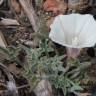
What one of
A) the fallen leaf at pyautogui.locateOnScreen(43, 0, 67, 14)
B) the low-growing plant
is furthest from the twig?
the low-growing plant

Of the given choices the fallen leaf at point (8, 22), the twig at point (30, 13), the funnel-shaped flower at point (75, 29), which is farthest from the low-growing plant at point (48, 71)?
the fallen leaf at point (8, 22)

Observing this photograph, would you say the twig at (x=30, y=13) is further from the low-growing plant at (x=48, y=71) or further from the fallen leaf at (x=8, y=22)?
the low-growing plant at (x=48, y=71)

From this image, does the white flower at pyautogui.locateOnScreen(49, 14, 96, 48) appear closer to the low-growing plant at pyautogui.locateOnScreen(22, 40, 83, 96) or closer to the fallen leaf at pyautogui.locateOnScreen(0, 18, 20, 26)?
the low-growing plant at pyautogui.locateOnScreen(22, 40, 83, 96)

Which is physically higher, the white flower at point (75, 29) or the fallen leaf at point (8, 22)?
the white flower at point (75, 29)

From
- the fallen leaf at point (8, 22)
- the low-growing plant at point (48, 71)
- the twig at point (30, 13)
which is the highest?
the twig at point (30, 13)

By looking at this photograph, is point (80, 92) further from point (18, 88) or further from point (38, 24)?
point (38, 24)

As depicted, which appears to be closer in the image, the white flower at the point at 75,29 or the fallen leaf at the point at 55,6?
the white flower at the point at 75,29

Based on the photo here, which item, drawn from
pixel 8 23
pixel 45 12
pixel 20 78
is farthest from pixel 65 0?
pixel 20 78

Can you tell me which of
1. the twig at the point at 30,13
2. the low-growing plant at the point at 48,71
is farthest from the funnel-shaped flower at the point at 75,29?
the twig at the point at 30,13
